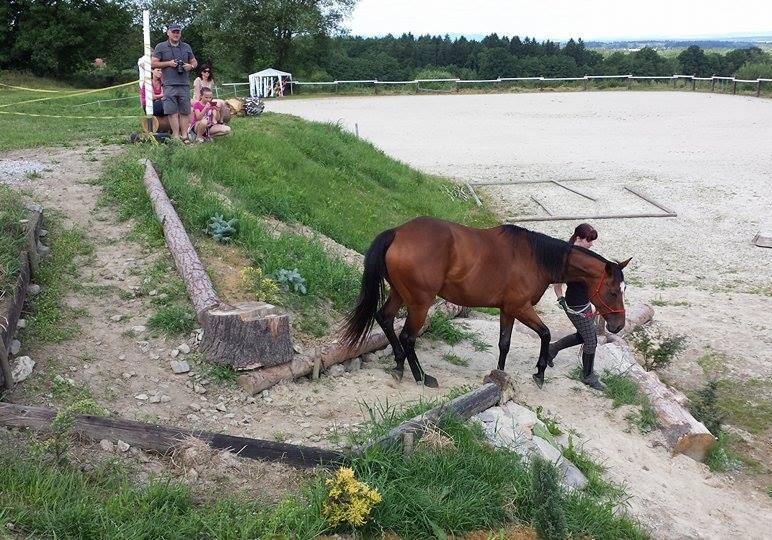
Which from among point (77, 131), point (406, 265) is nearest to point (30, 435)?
point (406, 265)

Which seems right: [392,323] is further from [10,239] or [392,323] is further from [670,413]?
[10,239]

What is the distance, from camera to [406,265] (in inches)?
229

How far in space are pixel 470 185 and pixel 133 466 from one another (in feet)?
45.0

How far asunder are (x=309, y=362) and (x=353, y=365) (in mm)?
619

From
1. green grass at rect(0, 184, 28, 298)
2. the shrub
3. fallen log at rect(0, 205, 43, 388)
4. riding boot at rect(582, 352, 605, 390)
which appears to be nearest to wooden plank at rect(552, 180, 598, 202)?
the shrub

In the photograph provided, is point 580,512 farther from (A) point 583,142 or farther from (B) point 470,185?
(A) point 583,142

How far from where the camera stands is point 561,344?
6.95 m

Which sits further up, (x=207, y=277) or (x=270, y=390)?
(x=207, y=277)

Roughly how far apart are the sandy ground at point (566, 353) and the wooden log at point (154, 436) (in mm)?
183

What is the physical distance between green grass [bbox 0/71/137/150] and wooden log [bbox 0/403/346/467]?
26.9ft

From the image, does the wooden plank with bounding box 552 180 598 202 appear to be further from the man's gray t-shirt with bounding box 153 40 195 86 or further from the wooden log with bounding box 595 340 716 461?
the man's gray t-shirt with bounding box 153 40 195 86

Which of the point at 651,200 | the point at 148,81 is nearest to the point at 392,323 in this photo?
the point at 148,81

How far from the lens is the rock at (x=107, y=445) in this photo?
4047 mm

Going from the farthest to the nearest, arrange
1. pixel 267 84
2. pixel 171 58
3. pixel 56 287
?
pixel 267 84 → pixel 171 58 → pixel 56 287
